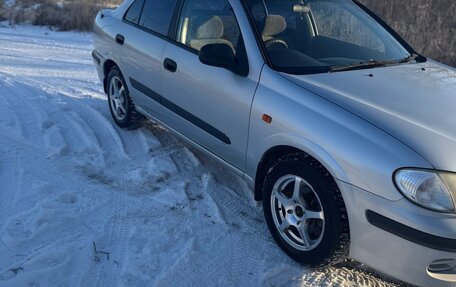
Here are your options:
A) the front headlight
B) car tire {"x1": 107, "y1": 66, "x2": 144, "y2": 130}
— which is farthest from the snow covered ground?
the front headlight

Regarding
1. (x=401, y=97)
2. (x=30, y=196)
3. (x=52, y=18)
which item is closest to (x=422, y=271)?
(x=401, y=97)

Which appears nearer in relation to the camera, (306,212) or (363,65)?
(306,212)

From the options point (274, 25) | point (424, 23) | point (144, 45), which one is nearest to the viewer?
point (274, 25)

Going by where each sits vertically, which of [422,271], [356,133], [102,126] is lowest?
[102,126]

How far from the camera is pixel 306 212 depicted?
3.07 meters

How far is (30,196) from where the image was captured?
3.74 metres

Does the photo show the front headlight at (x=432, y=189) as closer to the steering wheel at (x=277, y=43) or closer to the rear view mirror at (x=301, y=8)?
the steering wheel at (x=277, y=43)

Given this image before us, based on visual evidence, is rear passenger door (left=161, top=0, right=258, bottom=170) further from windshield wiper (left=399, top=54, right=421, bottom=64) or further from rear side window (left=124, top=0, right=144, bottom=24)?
windshield wiper (left=399, top=54, right=421, bottom=64)

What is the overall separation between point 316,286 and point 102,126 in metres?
3.20

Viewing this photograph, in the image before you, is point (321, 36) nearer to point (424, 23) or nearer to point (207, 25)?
point (207, 25)

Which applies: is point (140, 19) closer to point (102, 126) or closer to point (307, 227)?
point (102, 126)

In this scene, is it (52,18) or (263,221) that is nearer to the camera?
(263,221)

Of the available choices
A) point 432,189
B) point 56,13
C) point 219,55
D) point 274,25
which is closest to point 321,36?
point 274,25

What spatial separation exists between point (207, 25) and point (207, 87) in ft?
1.82
